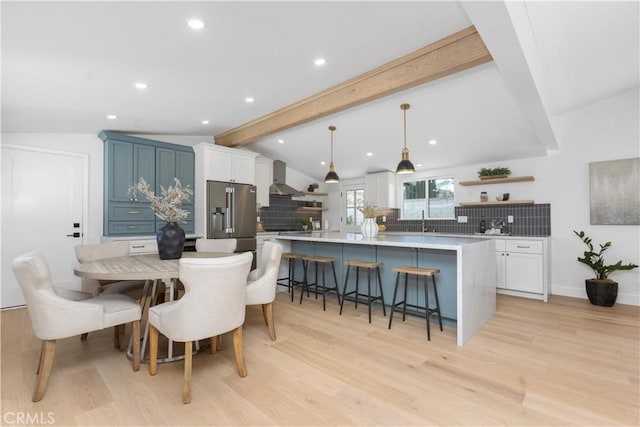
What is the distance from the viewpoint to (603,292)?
4035 mm

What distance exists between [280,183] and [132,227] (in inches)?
110

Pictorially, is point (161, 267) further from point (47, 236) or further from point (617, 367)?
point (617, 367)

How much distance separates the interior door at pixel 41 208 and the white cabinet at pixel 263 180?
2.67 meters

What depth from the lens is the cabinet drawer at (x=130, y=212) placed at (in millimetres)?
4311

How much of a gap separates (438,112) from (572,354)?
9.66 feet

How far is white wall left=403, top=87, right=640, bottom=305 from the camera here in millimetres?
4207

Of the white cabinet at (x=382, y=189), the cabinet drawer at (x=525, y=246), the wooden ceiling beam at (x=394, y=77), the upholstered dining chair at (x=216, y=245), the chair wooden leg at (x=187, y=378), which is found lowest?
the chair wooden leg at (x=187, y=378)

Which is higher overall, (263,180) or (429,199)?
(263,180)

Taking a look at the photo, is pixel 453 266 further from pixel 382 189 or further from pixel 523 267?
pixel 382 189

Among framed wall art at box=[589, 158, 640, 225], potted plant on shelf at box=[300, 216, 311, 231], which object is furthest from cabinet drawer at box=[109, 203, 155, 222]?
framed wall art at box=[589, 158, 640, 225]

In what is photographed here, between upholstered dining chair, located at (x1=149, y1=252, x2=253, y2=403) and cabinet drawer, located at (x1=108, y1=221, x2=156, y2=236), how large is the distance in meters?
2.82

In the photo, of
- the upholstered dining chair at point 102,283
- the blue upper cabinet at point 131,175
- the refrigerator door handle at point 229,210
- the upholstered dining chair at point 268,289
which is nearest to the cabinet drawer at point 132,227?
the blue upper cabinet at point 131,175

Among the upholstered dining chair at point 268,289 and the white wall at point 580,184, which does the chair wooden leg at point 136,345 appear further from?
the white wall at point 580,184

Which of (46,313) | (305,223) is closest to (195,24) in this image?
(46,313)
